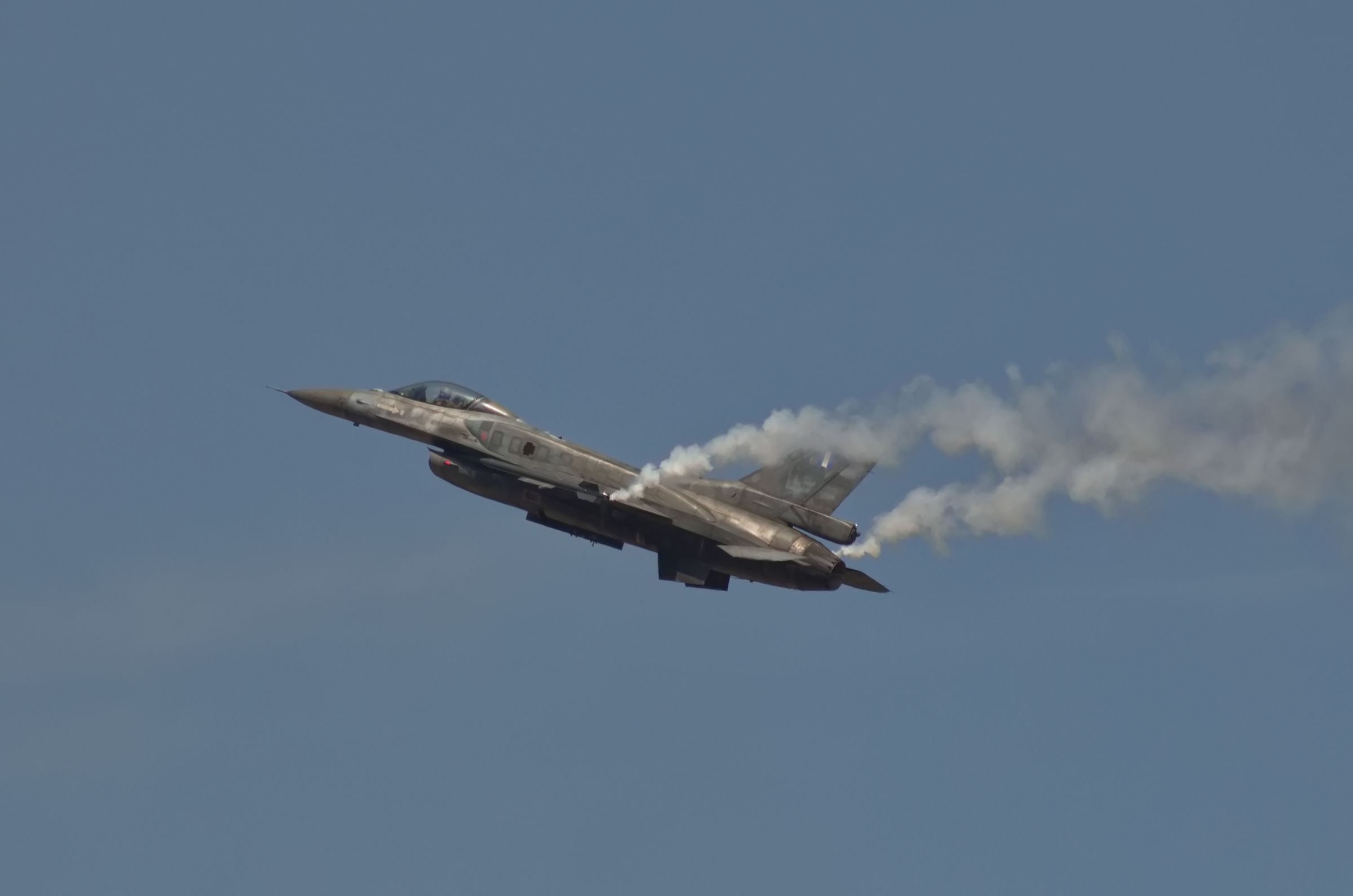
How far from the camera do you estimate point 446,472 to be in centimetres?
3722

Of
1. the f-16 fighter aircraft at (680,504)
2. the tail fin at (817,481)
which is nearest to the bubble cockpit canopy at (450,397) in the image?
the f-16 fighter aircraft at (680,504)

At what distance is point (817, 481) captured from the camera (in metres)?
35.7

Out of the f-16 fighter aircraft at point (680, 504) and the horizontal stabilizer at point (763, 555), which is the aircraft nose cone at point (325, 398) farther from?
the horizontal stabilizer at point (763, 555)

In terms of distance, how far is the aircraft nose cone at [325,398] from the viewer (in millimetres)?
39125

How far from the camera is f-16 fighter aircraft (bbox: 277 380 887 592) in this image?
35.1m

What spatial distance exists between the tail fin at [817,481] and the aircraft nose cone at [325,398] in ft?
30.7

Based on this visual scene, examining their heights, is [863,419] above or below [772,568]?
above

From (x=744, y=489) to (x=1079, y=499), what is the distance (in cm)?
635

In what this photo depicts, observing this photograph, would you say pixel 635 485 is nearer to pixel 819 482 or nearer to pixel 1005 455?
pixel 819 482

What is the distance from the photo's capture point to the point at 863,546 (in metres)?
35.8

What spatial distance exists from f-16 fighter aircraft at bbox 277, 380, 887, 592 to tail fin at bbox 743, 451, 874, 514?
2 cm

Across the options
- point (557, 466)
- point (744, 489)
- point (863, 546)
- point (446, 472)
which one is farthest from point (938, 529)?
point (446, 472)

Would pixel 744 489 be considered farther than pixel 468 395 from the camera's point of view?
No

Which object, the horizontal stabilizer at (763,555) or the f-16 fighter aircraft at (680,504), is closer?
A: the horizontal stabilizer at (763,555)
